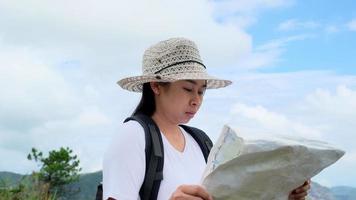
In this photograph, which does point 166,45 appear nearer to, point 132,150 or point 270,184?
point 132,150

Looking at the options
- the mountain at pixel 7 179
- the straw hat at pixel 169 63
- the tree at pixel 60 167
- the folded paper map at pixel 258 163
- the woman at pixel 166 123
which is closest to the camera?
the folded paper map at pixel 258 163

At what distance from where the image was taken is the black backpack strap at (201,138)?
2617 mm

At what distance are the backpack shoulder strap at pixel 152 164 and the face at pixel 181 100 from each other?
147 millimetres

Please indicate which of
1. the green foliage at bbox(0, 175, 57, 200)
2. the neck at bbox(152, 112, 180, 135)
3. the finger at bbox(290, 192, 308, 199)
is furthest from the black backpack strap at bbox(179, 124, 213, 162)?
the green foliage at bbox(0, 175, 57, 200)

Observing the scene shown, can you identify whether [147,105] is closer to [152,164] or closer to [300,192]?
[152,164]

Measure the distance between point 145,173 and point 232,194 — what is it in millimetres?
406

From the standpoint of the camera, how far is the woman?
2139 millimetres

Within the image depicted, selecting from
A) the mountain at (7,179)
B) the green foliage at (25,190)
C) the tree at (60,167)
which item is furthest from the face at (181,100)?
the tree at (60,167)

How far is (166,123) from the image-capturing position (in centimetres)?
244

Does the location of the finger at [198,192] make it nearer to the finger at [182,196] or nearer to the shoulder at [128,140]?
the finger at [182,196]

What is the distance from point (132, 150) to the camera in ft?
7.09

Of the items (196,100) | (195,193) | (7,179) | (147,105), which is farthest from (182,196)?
(7,179)

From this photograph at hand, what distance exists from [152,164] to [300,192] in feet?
1.65

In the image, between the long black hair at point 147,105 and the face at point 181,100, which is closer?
the face at point 181,100
